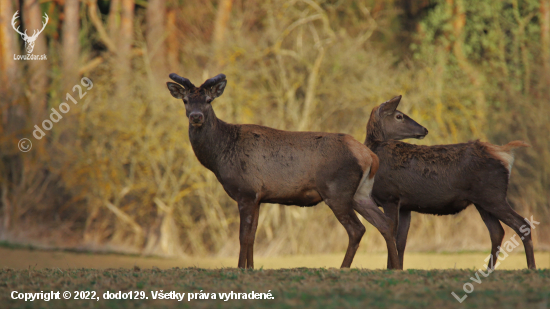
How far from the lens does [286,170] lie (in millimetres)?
8664

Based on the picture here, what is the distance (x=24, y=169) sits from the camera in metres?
19.6

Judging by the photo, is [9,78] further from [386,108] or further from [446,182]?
[446,182]

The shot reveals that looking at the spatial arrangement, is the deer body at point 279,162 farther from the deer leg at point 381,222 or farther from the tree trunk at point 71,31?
the tree trunk at point 71,31

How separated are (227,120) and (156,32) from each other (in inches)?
312

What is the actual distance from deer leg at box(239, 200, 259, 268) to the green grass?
715mm

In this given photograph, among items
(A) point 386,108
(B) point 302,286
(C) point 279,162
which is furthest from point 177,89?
(B) point 302,286

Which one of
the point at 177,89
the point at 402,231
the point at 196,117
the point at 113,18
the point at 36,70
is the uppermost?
the point at 113,18

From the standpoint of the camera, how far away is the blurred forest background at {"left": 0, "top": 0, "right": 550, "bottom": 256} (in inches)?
750

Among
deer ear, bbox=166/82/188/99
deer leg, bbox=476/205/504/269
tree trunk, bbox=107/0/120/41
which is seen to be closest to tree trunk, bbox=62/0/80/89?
tree trunk, bbox=107/0/120/41

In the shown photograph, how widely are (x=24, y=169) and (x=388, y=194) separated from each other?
1418 cm

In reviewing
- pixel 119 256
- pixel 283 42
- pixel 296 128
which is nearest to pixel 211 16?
pixel 283 42

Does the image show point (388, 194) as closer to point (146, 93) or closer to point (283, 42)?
point (146, 93)

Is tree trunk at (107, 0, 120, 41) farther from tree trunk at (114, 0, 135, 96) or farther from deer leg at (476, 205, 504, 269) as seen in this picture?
deer leg at (476, 205, 504, 269)

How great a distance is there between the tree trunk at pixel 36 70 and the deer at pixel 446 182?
14.2 meters
